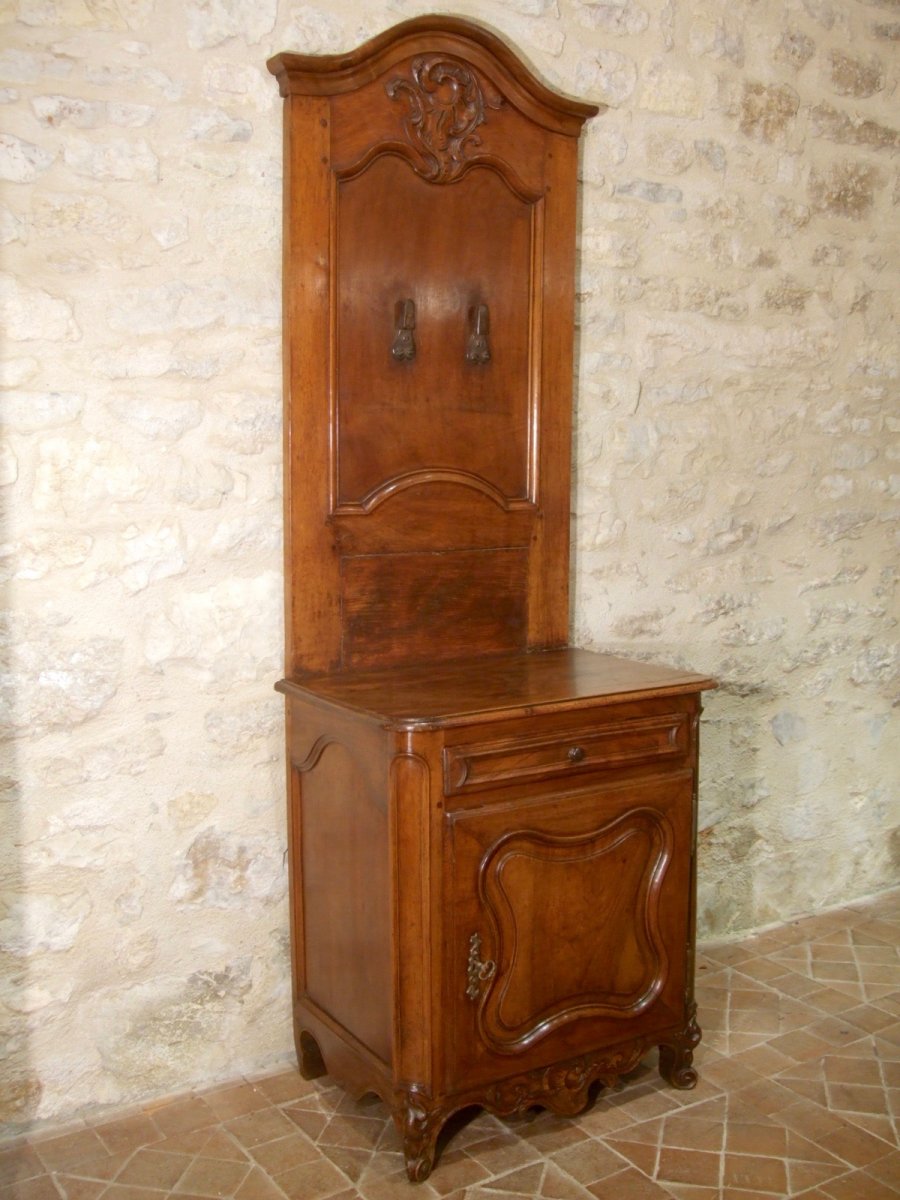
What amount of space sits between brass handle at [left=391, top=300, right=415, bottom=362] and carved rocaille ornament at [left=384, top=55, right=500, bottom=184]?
323 mm

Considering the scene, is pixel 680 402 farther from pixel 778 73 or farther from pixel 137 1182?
pixel 137 1182

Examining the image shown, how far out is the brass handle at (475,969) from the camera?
256cm

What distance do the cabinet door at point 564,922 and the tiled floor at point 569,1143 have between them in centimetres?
20

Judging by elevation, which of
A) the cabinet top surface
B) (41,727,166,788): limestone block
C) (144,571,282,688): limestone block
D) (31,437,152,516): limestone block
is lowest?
(41,727,166,788): limestone block

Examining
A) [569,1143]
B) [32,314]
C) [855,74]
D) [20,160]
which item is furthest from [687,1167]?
[855,74]

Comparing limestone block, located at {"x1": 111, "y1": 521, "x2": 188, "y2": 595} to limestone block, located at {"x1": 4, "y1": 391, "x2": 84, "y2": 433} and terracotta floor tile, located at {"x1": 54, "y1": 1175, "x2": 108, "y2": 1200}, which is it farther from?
terracotta floor tile, located at {"x1": 54, "y1": 1175, "x2": 108, "y2": 1200}

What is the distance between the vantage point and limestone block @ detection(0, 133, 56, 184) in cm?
252

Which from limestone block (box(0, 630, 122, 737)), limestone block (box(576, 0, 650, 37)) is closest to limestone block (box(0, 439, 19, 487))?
limestone block (box(0, 630, 122, 737))

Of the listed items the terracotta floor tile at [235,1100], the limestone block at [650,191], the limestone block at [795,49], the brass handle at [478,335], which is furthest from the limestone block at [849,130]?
the terracotta floor tile at [235,1100]

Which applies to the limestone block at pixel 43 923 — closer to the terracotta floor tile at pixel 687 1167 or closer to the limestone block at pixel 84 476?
the limestone block at pixel 84 476

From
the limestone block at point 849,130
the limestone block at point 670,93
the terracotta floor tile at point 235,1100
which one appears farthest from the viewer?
the limestone block at point 849,130

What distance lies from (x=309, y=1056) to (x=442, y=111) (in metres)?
2.32

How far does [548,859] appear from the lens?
2674mm

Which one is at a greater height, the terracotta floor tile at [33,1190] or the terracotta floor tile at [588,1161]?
the terracotta floor tile at [33,1190]
